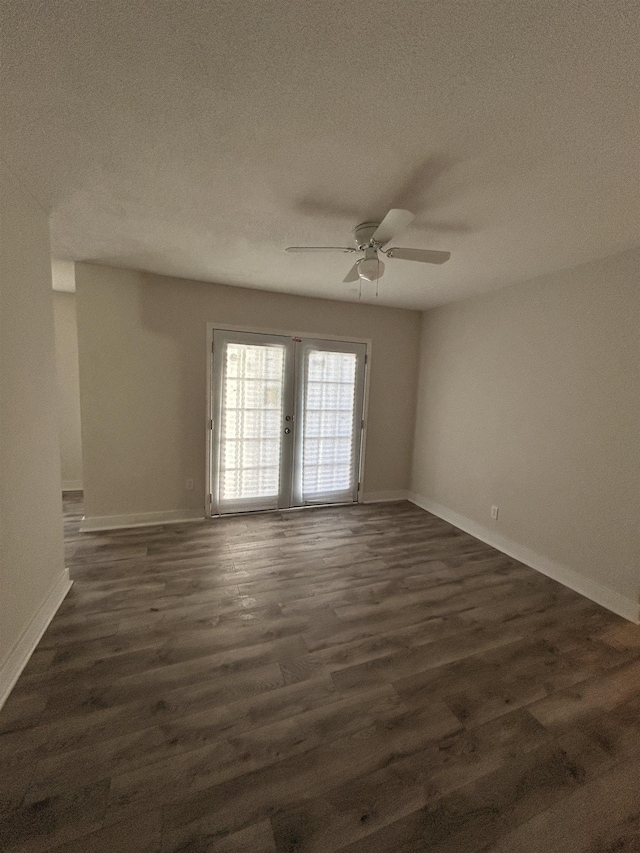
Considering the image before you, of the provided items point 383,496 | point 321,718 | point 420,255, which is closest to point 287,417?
point 383,496

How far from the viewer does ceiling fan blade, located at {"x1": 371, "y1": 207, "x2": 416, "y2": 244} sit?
1608 millimetres

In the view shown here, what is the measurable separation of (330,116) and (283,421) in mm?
2844

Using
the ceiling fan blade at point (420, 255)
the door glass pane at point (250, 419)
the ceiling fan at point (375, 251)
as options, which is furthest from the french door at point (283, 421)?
the ceiling fan blade at point (420, 255)

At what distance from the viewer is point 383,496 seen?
4543 mm

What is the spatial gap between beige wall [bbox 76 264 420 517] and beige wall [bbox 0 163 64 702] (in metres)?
1.10

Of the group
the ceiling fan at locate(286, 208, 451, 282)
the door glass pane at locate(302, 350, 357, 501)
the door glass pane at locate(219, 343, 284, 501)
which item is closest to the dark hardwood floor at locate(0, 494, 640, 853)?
the door glass pane at locate(219, 343, 284, 501)

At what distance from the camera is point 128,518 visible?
342cm

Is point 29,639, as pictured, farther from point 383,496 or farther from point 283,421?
point 383,496

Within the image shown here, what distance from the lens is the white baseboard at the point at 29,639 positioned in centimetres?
155

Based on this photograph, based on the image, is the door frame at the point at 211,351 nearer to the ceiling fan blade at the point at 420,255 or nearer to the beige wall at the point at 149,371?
the beige wall at the point at 149,371

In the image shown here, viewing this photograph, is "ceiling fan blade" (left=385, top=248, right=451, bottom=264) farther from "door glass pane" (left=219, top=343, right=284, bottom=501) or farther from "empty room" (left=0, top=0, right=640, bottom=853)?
"door glass pane" (left=219, top=343, right=284, bottom=501)

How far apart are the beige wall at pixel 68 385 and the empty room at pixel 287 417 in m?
1.12

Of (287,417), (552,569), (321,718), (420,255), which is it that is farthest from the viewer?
(287,417)

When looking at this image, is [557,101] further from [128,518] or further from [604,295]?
[128,518]
